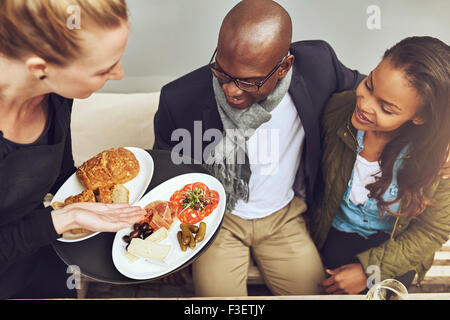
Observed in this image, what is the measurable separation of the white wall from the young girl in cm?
6

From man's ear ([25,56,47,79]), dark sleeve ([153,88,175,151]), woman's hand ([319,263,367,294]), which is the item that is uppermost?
man's ear ([25,56,47,79])

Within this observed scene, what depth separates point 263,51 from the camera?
2.66ft

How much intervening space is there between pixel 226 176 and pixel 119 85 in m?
0.45

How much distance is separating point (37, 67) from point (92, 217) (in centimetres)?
40

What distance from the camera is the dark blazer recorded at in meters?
0.99

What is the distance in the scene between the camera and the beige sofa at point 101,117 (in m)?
1.04

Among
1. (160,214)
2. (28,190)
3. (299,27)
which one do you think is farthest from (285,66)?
(28,190)

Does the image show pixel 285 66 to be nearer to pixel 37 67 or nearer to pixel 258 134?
pixel 258 134

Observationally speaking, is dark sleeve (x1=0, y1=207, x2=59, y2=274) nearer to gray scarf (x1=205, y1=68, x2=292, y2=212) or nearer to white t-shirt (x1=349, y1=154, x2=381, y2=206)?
gray scarf (x1=205, y1=68, x2=292, y2=212)

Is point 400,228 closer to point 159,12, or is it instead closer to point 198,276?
point 198,276

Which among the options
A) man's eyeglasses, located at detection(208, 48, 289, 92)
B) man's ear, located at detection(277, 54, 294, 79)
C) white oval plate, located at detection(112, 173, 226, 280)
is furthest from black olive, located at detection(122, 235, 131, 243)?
man's ear, located at detection(277, 54, 294, 79)
